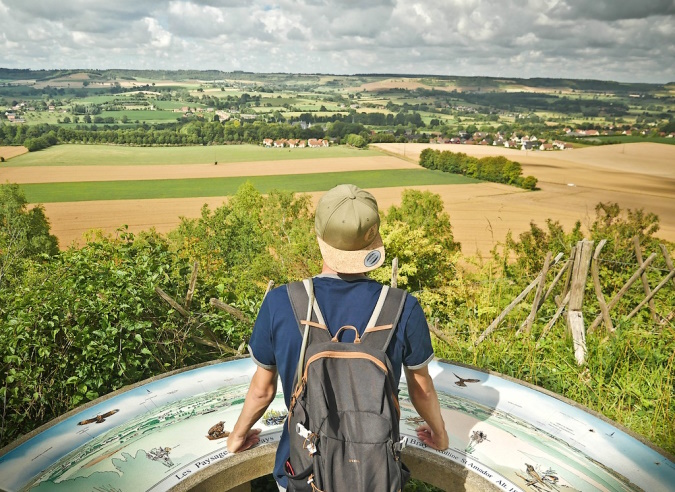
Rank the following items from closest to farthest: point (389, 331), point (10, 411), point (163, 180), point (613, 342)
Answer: point (389, 331) → point (10, 411) → point (613, 342) → point (163, 180)

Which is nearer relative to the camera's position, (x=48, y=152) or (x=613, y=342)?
(x=613, y=342)

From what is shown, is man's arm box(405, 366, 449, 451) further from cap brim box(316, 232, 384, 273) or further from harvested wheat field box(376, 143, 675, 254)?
harvested wheat field box(376, 143, 675, 254)

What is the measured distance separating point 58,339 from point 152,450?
173cm

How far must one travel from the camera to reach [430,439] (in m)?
2.89

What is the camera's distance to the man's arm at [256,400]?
2.19 m

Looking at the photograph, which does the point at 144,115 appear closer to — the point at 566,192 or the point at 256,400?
the point at 566,192

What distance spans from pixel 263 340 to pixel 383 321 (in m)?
0.50

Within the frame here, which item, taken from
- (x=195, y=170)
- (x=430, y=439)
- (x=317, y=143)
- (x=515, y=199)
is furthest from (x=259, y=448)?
(x=317, y=143)

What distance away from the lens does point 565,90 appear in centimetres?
11750

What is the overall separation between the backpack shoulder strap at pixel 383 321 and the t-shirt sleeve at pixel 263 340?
390 mm

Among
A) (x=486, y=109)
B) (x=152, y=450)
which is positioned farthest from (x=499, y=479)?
(x=486, y=109)

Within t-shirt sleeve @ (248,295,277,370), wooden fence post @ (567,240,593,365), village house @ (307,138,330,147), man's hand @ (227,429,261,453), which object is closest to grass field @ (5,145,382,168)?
village house @ (307,138,330,147)

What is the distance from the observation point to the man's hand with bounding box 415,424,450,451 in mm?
2742

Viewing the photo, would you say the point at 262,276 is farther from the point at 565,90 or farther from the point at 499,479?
the point at 565,90
